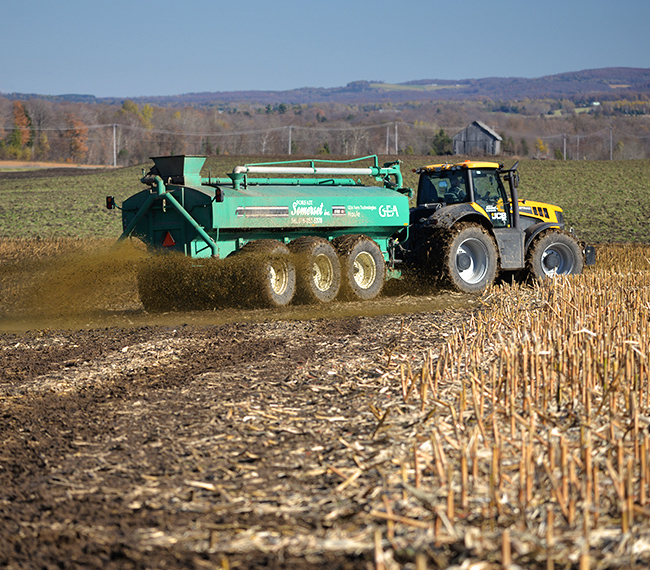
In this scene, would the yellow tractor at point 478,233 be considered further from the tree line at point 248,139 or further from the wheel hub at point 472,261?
the tree line at point 248,139

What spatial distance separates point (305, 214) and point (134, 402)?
21.6 ft

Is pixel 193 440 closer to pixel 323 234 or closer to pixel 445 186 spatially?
pixel 323 234

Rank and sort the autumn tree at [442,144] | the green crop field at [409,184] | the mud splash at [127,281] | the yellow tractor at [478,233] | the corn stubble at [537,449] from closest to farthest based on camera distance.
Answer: the corn stubble at [537,449]
the mud splash at [127,281]
the yellow tractor at [478,233]
the green crop field at [409,184]
the autumn tree at [442,144]

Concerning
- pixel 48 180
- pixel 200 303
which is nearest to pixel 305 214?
pixel 200 303

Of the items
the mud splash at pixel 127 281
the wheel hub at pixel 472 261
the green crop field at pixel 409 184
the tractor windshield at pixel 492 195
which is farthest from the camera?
the green crop field at pixel 409 184

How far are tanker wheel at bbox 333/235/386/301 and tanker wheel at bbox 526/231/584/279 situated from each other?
9.29ft

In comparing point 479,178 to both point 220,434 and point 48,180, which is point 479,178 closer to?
point 220,434

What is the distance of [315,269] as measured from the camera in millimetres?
11844

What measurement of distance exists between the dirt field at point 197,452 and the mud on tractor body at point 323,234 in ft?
9.55

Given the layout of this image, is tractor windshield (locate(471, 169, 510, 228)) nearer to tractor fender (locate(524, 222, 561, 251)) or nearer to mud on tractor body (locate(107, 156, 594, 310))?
mud on tractor body (locate(107, 156, 594, 310))

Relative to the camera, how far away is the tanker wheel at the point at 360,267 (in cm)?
1209

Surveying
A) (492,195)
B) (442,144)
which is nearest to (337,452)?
(492,195)

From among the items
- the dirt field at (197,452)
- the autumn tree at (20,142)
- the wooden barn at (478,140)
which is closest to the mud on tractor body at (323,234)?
the dirt field at (197,452)

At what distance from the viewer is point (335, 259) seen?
11.9m
